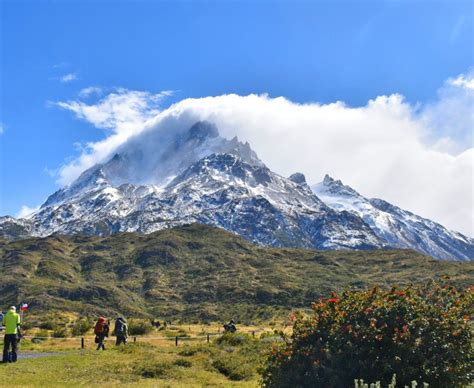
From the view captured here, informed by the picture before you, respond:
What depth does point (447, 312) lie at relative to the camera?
14.8 metres

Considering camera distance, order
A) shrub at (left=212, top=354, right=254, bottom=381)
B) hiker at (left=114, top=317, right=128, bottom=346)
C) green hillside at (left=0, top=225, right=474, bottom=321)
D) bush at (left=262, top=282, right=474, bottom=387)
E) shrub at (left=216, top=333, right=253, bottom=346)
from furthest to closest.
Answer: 1. green hillside at (left=0, top=225, right=474, bottom=321)
2. shrub at (left=216, top=333, right=253, bottom=346)
3. hiker at (left=114, top=317, right=128, bottom=346)
4. shrub at (left=212, top=354, right=254, bottom=381)
5. bush at (left=262, top=282, right=474, bottom=387)

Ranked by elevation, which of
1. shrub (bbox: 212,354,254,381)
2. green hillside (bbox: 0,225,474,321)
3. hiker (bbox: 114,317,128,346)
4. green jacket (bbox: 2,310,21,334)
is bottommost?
shrub (bbox: 212,354,254,381)

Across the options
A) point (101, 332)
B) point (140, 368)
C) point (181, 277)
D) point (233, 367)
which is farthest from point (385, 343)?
point (181, 277)

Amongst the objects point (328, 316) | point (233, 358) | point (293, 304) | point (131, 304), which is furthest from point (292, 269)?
point (328, 316)

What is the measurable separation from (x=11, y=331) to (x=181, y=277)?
462ft

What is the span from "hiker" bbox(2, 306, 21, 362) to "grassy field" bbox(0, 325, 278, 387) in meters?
0.59

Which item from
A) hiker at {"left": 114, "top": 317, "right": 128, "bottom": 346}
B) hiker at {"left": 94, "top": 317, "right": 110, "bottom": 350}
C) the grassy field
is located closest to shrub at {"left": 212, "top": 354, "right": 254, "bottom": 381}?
the grassy field

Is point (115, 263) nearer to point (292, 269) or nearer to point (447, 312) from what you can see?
point (292, 269)

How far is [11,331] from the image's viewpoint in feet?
80.8

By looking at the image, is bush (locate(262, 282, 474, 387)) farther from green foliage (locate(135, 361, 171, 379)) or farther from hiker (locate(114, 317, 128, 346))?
hiker (locate(114, 317, 128, 346))

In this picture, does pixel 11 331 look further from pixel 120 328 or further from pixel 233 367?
pixel 120 328

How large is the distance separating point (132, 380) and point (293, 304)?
351 feet

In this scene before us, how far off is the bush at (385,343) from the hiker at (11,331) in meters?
14.2

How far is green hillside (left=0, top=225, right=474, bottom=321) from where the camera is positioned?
123m
